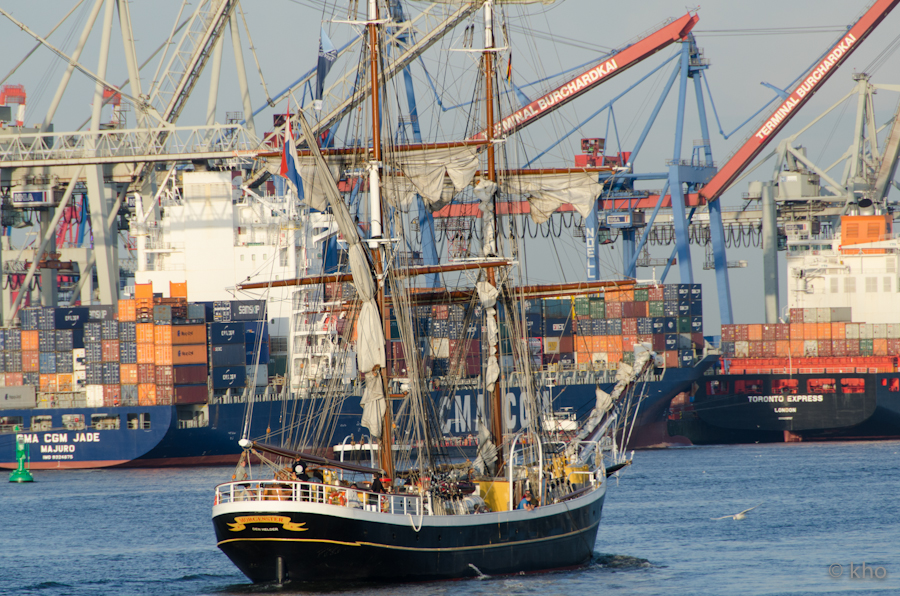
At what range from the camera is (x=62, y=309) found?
62531 millimetres

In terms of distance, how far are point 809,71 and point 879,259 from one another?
14.8 metres

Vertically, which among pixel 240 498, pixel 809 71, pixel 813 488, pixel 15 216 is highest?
pixel 809 71

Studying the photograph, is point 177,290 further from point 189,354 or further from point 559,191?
point 559,191

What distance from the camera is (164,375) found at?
6047cm

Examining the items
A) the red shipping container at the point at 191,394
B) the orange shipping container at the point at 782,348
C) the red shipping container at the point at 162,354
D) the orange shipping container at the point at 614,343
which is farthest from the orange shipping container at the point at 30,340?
the orange shipping container at the point at 782,348

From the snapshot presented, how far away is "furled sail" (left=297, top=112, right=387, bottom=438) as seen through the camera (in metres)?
27.9

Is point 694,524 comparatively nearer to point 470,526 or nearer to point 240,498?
point 470,526

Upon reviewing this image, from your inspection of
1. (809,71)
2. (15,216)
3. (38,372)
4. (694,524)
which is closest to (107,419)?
(38,372)

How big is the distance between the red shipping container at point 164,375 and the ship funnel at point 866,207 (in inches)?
1984

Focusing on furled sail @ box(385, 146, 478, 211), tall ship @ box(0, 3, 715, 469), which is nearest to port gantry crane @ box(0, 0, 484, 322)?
tall ship @ box(0, 3, 715, 469)

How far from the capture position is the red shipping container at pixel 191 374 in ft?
198

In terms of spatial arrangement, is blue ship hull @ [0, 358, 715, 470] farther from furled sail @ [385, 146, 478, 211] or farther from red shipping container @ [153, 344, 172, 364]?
furled sail @ [385, 146, 478, 211]

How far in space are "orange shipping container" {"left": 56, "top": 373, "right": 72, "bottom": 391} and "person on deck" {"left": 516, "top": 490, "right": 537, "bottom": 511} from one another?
39759 millimetres

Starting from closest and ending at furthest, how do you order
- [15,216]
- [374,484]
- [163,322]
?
[374,484] → [163,322] → [15,216]
